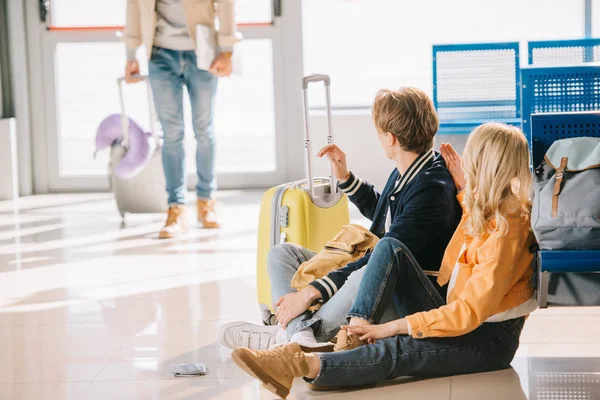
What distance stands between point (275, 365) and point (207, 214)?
3.28 meters

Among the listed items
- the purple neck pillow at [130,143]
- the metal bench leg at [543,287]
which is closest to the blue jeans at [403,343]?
the metal bench leg at [543,287]

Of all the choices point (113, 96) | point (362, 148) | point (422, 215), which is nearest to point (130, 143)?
point (113, 96)

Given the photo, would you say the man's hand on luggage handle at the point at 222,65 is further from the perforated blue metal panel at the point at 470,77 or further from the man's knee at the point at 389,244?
the man's knee at the point at 389,244

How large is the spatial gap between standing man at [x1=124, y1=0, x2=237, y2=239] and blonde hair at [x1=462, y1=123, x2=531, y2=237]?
2901 mm

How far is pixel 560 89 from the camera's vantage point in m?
2.88

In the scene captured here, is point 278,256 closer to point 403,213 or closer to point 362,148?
point 403,213

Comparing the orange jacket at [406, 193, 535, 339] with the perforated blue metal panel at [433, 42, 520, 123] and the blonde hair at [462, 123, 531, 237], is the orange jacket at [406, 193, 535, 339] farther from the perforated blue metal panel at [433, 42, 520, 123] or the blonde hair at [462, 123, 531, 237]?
the perforated blue metal panel at [433, 42, 520, 123]

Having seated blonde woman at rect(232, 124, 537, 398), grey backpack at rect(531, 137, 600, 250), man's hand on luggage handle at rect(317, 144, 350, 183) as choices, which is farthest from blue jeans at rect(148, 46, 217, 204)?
grey backpack at rect(531, 137, 600, 250)

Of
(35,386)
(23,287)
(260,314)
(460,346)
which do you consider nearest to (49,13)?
(23,287)

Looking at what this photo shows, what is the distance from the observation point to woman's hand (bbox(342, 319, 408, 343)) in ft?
8.66

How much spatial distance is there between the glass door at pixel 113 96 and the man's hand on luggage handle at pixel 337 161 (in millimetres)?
4145

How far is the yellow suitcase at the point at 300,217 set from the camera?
331cm

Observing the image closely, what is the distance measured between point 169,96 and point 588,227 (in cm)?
340

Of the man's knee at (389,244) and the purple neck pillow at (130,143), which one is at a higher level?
the purple neck pillow at (130,143)
